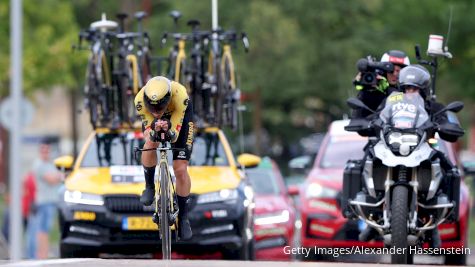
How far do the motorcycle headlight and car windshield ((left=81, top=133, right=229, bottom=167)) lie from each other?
3.74 metres

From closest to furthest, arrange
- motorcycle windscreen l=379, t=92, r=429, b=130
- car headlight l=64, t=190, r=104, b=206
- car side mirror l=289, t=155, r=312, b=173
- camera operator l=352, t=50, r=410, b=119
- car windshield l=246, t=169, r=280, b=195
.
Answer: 1. motorcycle windscreen l=379, t=92, r=429, b=130
2. camera operator l=352, t=50, r=410, b=119
3. car headlight l=64, t=190, r=104, b=206
4. car side mirror l=289, t=155, r=312, b=173
5. car windshield l=246, t=169, r=280, b=195

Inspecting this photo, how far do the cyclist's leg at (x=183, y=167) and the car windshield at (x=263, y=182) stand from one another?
7.89m

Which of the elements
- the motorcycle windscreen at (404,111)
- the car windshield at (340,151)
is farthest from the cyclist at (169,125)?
the car windshield at (340,151)

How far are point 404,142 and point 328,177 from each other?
15.9 ft

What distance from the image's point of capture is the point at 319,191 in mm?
18906

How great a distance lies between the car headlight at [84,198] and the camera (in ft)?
54.9

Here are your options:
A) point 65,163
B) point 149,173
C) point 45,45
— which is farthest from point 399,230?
point 45,45

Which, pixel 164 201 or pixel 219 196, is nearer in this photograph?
pixel 164 201

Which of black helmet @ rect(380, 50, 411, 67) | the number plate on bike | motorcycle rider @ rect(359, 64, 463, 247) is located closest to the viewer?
motorcycle rider @ rect(359, 64, 463, 247)

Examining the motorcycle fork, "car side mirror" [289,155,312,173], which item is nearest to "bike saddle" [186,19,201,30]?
"car side mirror" [289,155,312,173]

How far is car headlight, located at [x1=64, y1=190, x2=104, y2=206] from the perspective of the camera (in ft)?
54.9

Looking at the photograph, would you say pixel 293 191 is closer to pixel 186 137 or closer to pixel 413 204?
pixel 413 204

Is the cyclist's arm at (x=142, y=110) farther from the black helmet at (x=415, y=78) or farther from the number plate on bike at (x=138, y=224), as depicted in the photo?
the number plate on bike at (x=138, y=224)

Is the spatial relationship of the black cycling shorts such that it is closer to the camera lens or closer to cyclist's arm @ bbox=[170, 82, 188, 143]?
cyclist's arm @ bbox=[170, 82, 188, 143]
